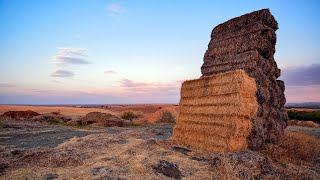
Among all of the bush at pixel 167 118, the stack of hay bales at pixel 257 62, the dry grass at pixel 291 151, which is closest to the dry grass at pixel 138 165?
the dry grass at pixel 291 151

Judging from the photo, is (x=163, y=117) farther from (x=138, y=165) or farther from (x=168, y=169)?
(x=138, y=165)

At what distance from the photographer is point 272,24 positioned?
12836 millimetres

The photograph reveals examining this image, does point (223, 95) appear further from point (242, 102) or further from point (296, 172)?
point (296, 172)

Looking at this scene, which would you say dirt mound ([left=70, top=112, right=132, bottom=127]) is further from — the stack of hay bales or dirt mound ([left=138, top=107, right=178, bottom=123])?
the stack of hay bales

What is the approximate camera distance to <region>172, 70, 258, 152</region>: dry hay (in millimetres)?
10266

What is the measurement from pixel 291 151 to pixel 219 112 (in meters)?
2.92

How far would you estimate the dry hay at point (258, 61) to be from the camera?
11219 mm

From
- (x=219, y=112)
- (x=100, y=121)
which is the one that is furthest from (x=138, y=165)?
(x=100, y=121)

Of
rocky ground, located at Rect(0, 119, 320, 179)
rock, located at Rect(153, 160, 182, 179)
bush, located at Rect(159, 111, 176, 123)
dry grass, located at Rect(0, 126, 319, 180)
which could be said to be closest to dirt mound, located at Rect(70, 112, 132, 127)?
bush, located at Rect(159, 111, 176, 123)

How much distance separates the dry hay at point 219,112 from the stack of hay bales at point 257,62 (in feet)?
0.74

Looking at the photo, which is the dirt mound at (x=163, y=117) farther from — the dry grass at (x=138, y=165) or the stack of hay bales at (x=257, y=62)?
the dry grass at (x=138, y=165)

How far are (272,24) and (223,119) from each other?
197 inches

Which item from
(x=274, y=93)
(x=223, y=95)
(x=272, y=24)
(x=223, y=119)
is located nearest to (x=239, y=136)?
(x=223, y=119)

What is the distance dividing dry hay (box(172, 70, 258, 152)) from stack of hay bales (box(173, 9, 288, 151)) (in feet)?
0.74
